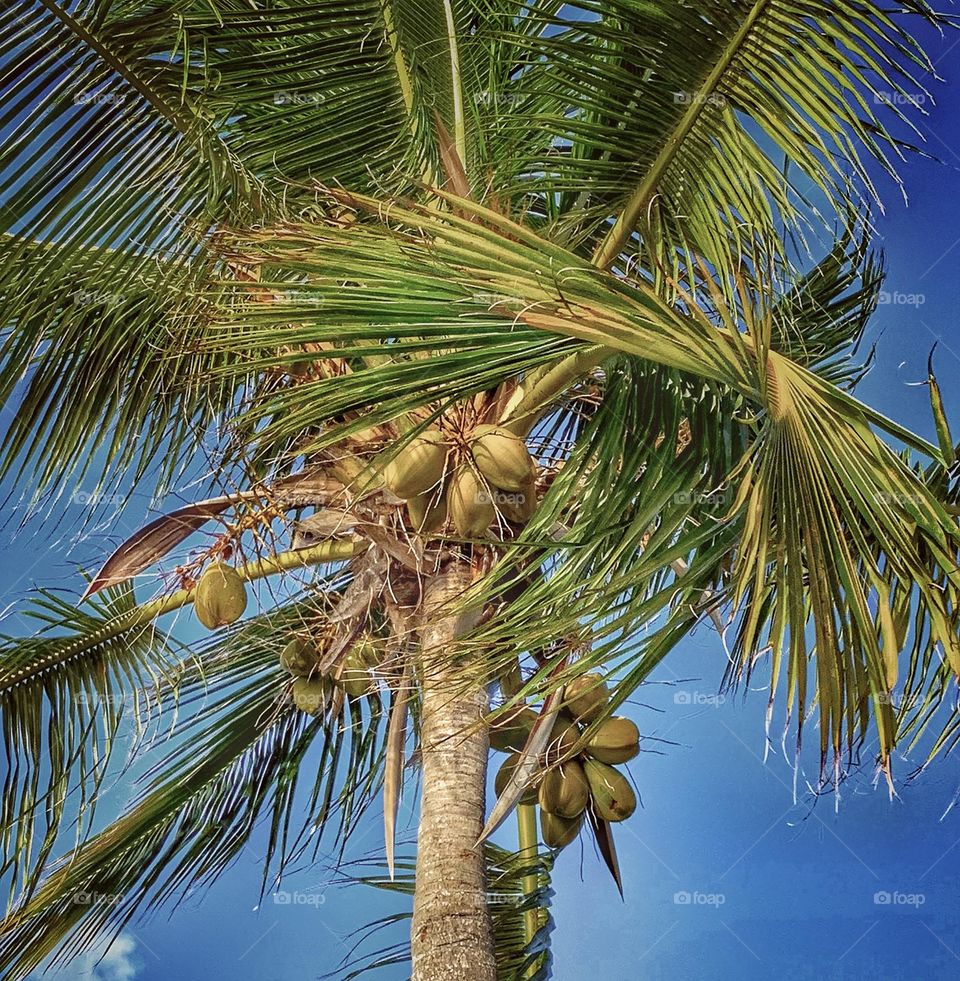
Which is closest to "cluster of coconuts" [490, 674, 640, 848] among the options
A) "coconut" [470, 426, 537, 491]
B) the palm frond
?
"coconut" [470, 426, 537, 491]

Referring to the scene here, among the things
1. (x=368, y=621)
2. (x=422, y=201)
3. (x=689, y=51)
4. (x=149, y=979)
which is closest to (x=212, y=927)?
(x=149, y=979)

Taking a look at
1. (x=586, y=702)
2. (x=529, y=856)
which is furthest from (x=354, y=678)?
(x=529, y=856)

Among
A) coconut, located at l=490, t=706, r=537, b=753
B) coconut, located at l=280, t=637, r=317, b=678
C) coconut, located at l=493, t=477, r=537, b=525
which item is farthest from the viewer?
coconut, located at l=280, t=637, r=317, b=678

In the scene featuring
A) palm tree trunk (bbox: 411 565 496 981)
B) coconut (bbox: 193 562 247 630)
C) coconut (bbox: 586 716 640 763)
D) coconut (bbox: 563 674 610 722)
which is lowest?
palm tree trunk (bbox: 411 565 496 981)

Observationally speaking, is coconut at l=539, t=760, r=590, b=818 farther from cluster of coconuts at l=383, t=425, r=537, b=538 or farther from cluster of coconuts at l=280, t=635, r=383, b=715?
cluster of coconuts at l=383, t=425, r=537, b=538

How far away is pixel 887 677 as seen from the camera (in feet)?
7.12

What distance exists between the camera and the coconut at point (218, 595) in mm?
3133

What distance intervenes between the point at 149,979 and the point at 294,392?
6782 millimetres

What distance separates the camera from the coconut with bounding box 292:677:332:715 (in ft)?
11.6

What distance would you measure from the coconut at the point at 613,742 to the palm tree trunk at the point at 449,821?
1.10 feet

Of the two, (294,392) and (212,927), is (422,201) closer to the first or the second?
(294,392)

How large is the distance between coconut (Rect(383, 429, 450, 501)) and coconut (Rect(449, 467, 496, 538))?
42 millimetres

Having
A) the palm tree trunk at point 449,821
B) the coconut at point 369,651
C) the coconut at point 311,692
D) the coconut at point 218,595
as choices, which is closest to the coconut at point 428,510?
the palm tree trunk at point 449,821

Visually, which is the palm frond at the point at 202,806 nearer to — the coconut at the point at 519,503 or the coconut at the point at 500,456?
the coconut at the point at 519,503
